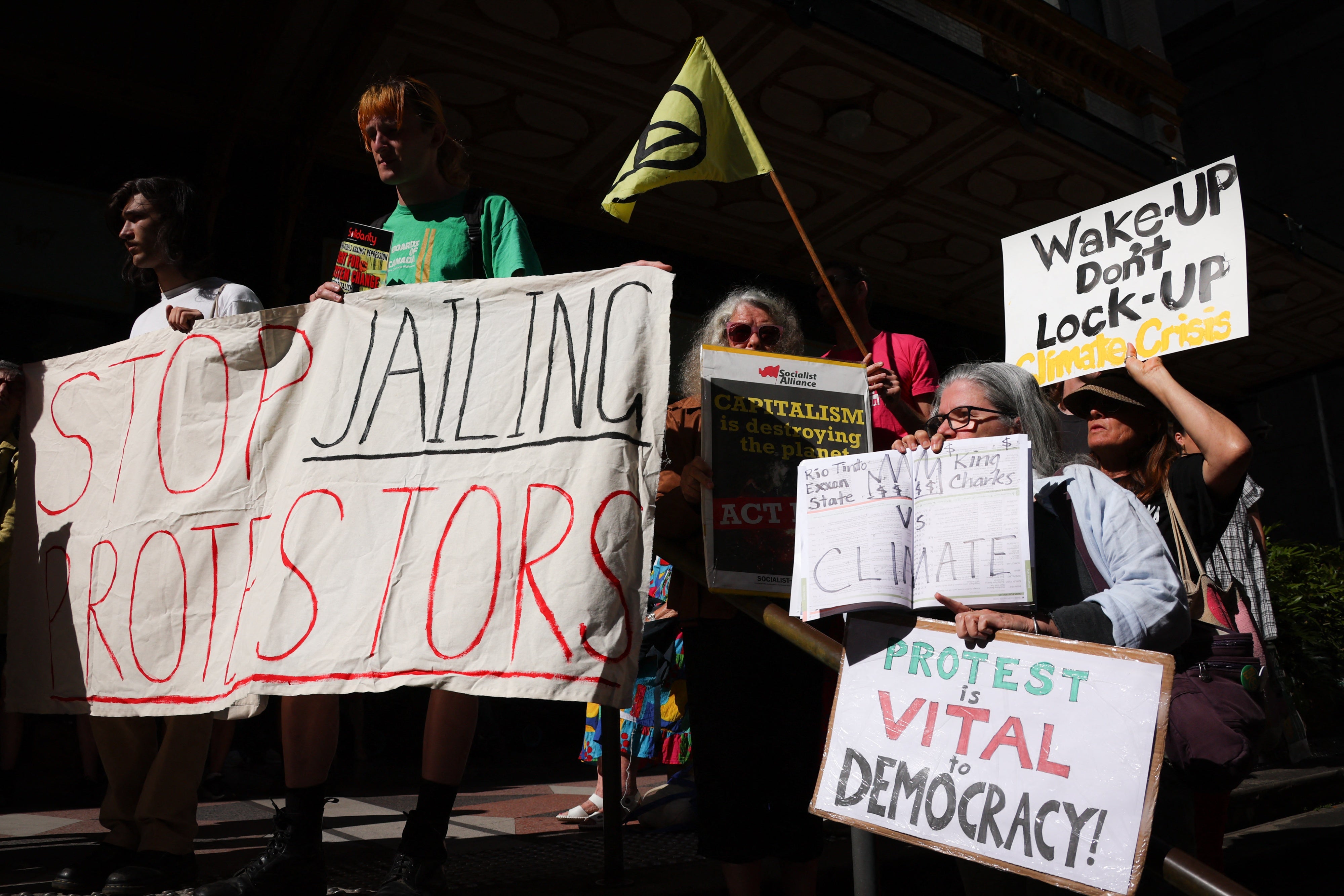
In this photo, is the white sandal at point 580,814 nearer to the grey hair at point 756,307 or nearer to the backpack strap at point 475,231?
the grey hair at point 756,307

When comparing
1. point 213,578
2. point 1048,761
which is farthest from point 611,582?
point 213,578

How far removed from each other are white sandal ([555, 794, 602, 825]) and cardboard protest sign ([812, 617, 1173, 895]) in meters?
2.11

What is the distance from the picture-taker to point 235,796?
15.5 feet

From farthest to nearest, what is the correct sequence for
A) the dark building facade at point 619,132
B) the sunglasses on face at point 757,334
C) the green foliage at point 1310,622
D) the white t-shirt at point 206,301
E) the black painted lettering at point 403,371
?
the green foliage at point 1310,622 < the dark building facade at point 619,132 < the white t-shirt at point 206,301 < the sunglasses on face at point 757,334 < the black painted lettering at point 403,371

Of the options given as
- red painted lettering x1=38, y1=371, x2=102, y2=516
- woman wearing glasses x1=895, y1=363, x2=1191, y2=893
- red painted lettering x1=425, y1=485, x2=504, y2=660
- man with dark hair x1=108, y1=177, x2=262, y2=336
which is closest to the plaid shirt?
woman wearing glasses x1=895, y1=363, x2=1191, y2=893

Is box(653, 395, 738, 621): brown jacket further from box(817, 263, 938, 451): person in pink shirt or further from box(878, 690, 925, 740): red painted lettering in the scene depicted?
box(817, 263, 938, 451): person in pink shirt

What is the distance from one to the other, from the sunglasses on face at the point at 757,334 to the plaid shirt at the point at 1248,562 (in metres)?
2.33

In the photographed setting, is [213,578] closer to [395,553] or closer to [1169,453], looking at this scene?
[395,553]

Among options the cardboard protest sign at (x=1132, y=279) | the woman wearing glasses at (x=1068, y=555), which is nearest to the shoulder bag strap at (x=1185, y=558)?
the woman wearing glasses at (x=1068, y=555)

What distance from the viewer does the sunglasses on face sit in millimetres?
2430

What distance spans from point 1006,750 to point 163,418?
7.81ft

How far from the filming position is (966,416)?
6.46ft

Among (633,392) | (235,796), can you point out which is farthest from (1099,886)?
(235,796)

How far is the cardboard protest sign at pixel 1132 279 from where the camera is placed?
260 centimetres
